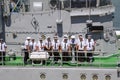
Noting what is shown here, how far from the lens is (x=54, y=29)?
22016 mm

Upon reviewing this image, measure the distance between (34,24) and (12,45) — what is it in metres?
1.50

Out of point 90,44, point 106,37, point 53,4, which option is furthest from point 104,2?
point 90,44

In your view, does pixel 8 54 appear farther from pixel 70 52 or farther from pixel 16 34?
pixel 70 52

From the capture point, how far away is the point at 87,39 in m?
20.5

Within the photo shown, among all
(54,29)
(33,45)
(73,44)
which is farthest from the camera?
(54,29)

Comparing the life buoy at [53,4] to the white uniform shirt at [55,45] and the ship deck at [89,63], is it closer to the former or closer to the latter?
the white uniform shirt at [55,45]

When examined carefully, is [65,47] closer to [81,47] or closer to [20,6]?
[81,47]

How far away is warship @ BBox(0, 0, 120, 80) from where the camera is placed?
66.8 feet

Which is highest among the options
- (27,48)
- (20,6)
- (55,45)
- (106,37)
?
(20,6)

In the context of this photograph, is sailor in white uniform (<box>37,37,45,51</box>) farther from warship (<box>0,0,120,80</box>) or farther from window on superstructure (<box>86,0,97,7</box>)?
window on superstructure (<box>86,0,97,7</box>)

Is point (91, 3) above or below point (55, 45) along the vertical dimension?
above

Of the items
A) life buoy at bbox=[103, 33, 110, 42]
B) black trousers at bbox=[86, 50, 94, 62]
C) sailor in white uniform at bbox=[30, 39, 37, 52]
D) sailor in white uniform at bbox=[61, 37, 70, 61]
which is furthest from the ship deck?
life buoy at bbox=[103, 33, 110, 42]

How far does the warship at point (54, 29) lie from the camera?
66.8 ft

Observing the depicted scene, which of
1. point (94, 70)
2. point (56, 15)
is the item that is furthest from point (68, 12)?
Result: point (94, 70)
